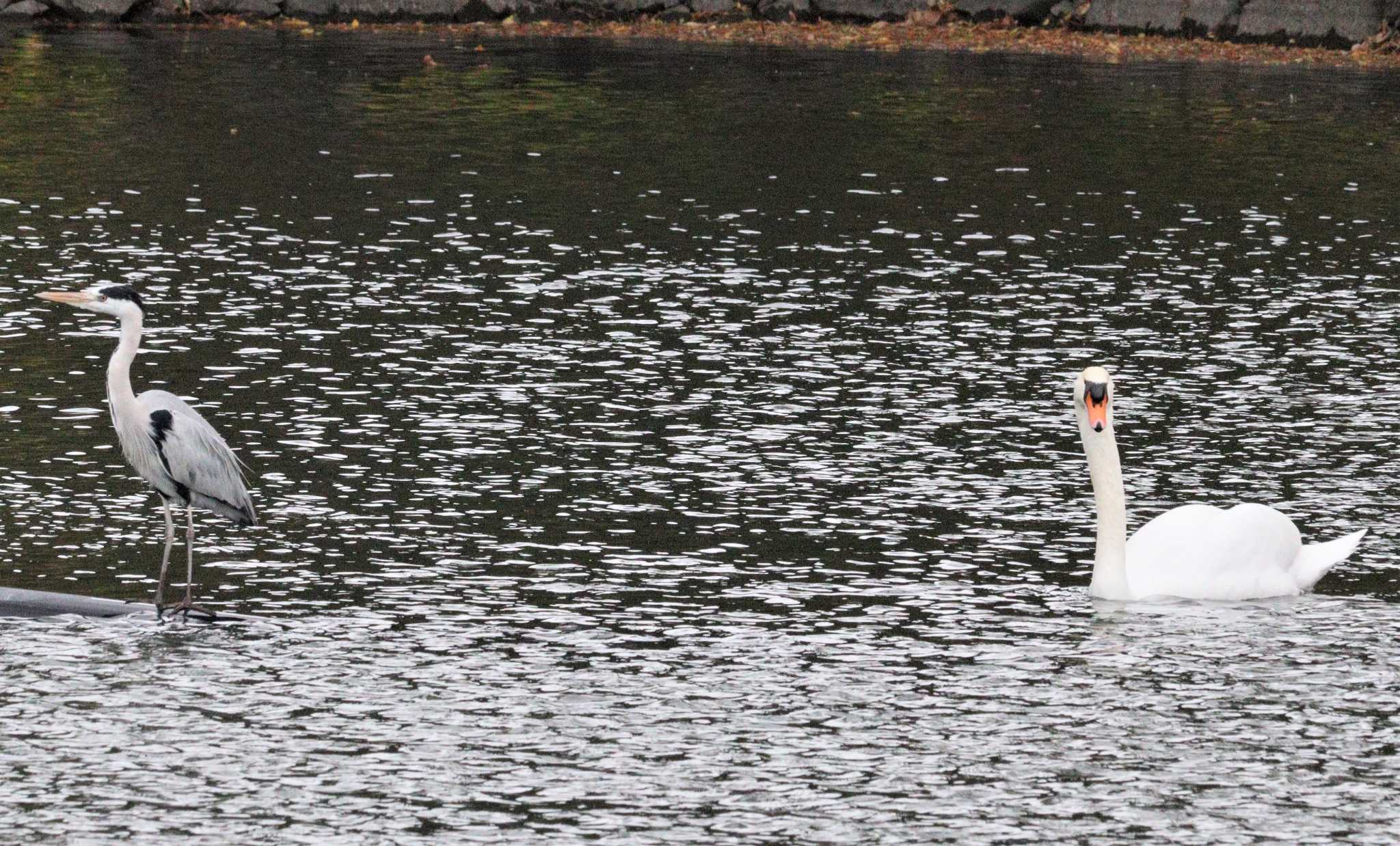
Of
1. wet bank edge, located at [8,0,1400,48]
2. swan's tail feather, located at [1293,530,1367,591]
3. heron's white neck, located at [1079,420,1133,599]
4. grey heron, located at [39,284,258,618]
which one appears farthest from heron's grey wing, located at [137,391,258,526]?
wet bank edge, located at [8,0,1400,48]

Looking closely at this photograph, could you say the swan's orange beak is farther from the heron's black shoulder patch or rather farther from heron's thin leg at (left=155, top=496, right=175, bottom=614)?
the heron's black shoulder patch

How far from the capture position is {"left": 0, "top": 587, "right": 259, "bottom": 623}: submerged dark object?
12.0m

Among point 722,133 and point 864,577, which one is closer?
point 864,577

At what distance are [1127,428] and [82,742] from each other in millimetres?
9134

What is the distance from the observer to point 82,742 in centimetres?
1020

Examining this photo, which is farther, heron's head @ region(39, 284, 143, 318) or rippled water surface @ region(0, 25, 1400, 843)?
heron's head @ region(39, 284, 143, 318)

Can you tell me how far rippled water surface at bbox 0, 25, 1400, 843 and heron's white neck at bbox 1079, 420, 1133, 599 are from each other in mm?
240

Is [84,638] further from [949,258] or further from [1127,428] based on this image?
[949,258]

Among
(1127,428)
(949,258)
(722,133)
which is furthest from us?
(722,133)

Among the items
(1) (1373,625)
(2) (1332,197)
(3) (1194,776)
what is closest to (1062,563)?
(1) (1373,625)

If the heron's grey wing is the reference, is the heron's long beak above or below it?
above

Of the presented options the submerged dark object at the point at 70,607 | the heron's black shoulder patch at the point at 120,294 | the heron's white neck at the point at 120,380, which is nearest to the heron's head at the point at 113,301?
the heron's black shoulder patch at the point at 120,294

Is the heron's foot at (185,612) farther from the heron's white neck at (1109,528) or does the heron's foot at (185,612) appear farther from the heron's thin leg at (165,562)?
the heron's white neck at (1109,528)

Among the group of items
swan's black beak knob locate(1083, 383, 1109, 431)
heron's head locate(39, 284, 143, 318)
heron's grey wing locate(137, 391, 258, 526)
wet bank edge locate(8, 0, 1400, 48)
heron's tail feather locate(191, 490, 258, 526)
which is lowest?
heron's tail feather locate(191, 490, 258, 526)
